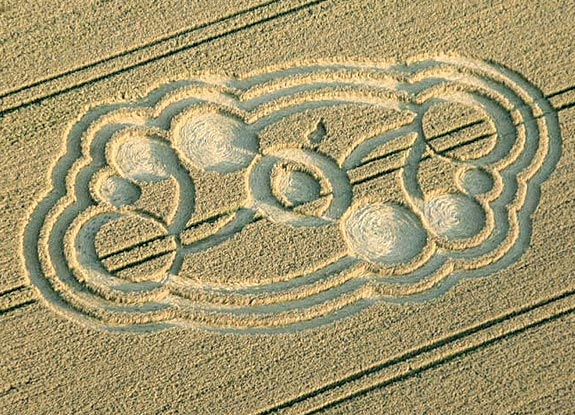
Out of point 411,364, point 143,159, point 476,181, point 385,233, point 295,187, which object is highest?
point 143,159

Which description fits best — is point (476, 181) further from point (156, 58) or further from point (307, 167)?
point (156, 58)

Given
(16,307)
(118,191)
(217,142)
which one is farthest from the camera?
(217,142)

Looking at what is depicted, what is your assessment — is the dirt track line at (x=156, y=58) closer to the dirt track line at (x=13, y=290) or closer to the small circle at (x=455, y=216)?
the dirt track line at (x=13, y=290)

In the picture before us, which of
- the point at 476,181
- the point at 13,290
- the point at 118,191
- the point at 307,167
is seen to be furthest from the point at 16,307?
the point at 476,181

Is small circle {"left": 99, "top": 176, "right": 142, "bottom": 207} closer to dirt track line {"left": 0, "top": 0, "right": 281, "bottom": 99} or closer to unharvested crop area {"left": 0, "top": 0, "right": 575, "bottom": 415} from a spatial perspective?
unharvested crop area {"left": 0, "top": 0, "right": 575, "bottom": 415}

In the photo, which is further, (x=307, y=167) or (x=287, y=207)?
(x=307, y=167)

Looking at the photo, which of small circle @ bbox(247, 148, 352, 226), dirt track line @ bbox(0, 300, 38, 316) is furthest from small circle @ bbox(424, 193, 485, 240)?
dirt track line @ bbox(0, 300, 38, 316)

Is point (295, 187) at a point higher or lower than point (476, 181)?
higher
